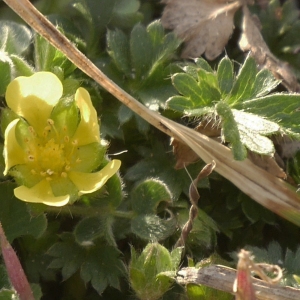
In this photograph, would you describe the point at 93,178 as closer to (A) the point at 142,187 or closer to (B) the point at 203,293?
(A) the point at 142,187

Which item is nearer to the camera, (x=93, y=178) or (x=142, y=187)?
(x=93, y=178)

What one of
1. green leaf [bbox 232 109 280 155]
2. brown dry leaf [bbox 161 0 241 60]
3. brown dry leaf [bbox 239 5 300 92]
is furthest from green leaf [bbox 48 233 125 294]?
brown dry leaf [bbox 239 5 300 92]

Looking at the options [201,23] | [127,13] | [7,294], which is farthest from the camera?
[201,23]

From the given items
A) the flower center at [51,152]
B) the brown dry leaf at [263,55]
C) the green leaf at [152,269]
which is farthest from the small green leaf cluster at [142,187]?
the brown dry leaf at [263,55]

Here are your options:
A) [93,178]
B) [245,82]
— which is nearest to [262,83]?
[245,82]

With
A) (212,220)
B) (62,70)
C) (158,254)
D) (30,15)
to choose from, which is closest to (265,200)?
(212,220)

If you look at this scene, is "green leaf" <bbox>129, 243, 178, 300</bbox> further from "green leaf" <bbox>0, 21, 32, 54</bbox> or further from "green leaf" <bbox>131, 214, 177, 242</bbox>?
"green leaf" <bbox>0, 21, 32, 54</bbox>
